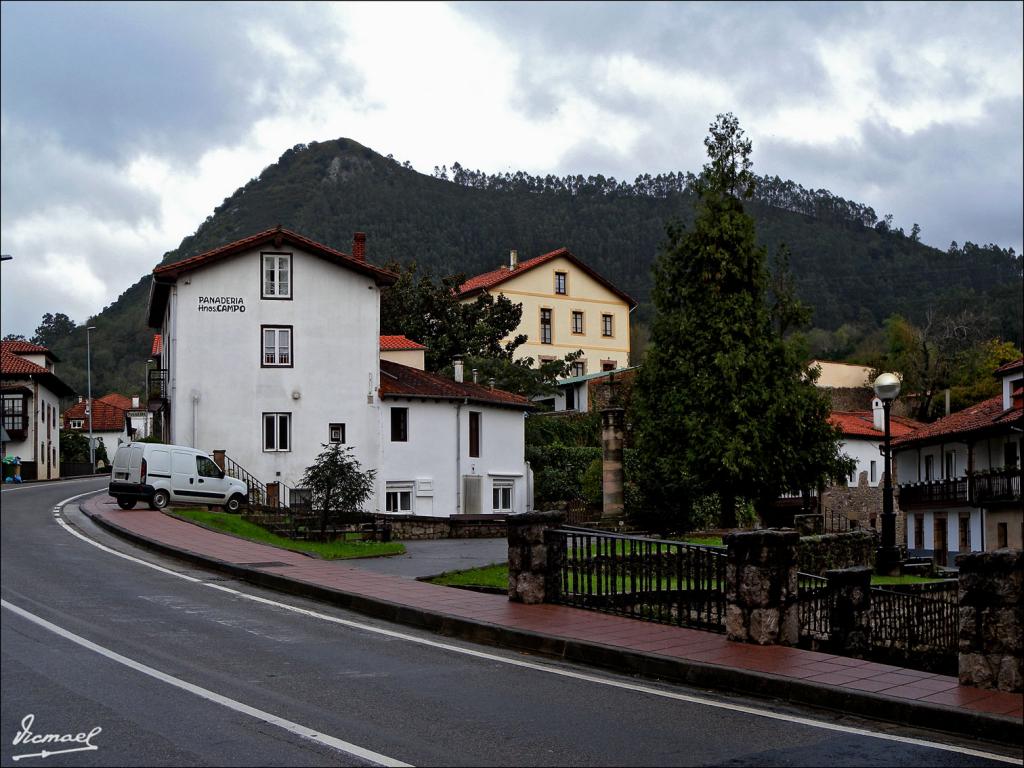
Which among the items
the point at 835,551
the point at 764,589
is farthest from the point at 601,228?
the point at 764,589

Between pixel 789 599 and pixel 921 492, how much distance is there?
43711mm

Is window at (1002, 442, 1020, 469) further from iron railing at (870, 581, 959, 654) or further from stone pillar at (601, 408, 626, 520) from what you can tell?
iron railing at (870, 581, 959, 654)

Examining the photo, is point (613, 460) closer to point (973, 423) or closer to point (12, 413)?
point (973, 423)

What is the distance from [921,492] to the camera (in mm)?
51938

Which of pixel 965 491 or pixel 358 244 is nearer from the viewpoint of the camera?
pixel 965 491

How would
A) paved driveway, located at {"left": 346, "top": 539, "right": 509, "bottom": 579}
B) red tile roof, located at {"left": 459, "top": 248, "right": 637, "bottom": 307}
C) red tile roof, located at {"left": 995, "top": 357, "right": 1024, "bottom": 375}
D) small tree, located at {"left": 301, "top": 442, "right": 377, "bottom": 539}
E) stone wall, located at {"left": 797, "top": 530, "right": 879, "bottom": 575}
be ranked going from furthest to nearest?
red tile roof, located at {"left": 459, "top": 248, "right": 637, "bottom": 307}, red tile roof, located at {"left": 995, "top": 357, "right": 1024, "bottom": 375}, stone wall, located at {"left": 797, "top": 530, "right": 879, "bottom": 575}, small tree, located at {"left": 301, "top": 442, "right": 377, "bottom": 539}, paved driveway, located at {"left": 346, "top": 539, "right": 509, "bottom": 579}

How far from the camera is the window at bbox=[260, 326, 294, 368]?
136 ft

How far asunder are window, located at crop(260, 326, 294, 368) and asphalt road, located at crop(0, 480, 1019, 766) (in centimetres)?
2966

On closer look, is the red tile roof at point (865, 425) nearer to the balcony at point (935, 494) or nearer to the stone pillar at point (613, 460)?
the balcony at point (935, 494)

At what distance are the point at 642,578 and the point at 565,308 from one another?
74.7 metres

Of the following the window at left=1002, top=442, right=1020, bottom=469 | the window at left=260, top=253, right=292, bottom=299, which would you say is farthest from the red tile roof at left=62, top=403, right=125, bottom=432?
the window at left=1002, top=442, right=1020, bottom=469

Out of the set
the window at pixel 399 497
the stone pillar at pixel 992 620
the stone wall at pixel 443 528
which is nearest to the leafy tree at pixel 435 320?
the window at pixel 399 497

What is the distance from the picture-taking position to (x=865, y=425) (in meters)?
65.4

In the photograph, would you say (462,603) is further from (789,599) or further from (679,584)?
(789,599)
